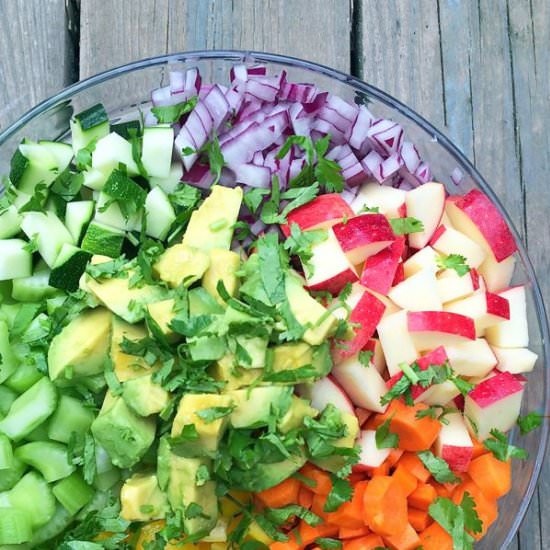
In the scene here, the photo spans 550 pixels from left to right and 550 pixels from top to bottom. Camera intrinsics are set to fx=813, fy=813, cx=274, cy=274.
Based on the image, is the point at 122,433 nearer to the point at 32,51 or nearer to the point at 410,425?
the point at 410,425

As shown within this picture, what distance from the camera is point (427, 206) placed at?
181 centimetres

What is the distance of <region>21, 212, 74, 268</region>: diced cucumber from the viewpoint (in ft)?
5.82

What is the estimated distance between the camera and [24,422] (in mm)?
1694

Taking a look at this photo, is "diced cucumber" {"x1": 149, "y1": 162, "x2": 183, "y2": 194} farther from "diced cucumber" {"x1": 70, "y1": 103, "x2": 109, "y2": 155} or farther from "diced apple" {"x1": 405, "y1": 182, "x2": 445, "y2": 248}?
"diced apple" {"x1": 405, "y1": 182, "x2": 445, "y2": 248}

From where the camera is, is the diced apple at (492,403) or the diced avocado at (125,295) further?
the diced apple at (492,403)

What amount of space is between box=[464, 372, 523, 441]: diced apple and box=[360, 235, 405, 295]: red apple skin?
0.30 meters

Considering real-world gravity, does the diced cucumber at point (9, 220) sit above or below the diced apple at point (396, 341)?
above

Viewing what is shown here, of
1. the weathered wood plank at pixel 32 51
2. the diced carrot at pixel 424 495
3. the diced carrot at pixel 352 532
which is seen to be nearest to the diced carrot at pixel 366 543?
the diced carrot at pixel 352 532

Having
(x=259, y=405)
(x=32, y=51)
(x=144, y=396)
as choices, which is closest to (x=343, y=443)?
(x=259, y=405)

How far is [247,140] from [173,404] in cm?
63

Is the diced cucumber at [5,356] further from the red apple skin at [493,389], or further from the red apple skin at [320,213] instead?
the red apple skin at [493,389]

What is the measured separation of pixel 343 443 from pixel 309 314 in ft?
0.89

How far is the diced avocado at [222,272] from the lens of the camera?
1.65 m

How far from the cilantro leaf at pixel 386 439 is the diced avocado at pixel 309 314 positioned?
0.25 m
